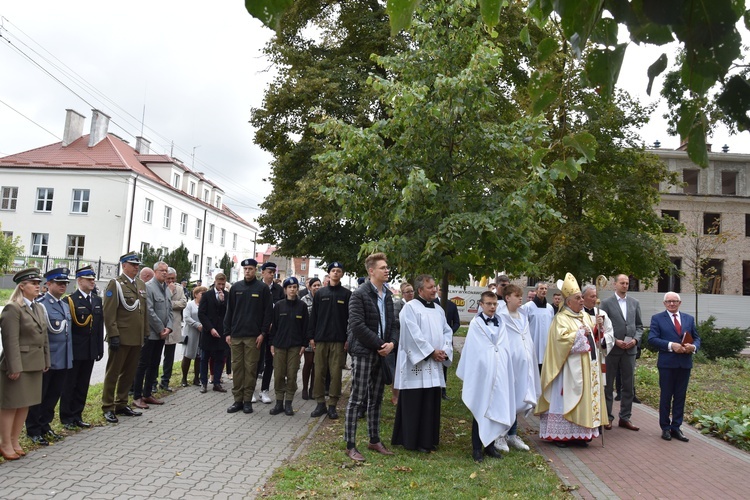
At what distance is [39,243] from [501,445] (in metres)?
43.0

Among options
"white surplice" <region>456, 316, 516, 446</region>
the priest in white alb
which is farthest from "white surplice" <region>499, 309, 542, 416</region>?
the priest in white alb

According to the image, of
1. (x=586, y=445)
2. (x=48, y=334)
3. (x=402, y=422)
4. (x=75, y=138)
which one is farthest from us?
(x=75, y=138)

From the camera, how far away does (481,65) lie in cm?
896

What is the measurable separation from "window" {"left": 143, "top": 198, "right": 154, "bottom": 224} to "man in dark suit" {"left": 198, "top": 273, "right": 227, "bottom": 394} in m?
33.8

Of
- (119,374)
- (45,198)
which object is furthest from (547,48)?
(45,198)

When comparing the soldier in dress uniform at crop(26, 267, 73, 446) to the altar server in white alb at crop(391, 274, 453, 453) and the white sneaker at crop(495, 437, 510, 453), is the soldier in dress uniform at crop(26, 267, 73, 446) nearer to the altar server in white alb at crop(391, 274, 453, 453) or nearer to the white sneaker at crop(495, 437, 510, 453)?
the altar server in white alb at crop(391, 274, 453, 453)

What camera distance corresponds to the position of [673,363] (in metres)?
8.27

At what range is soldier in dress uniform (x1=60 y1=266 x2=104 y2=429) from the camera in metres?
7.37

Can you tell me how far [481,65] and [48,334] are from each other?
6.91 m

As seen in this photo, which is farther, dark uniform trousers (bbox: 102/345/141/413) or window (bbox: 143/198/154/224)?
window (bbox: 143/198/154/224)

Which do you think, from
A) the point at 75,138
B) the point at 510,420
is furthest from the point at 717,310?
the point at 75,138

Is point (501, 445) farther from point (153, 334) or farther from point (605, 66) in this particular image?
point (605, 66)

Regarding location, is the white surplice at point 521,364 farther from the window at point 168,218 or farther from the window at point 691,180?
the window at point 691,180

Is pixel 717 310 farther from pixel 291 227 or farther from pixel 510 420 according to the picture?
pixel 510 420
